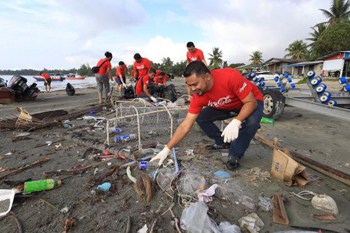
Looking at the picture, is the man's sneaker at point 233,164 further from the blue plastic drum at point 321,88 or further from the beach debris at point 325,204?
the blue plastic drum at point 321,88

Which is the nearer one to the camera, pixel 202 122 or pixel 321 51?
pixel 202 122

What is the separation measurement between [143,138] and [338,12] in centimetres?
4498

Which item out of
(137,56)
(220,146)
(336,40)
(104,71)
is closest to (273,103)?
(220,146)

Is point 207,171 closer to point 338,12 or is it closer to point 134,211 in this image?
point 134,211

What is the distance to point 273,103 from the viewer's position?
520 centimetres

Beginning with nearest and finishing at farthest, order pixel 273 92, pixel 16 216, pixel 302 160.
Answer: pixel 16 216
pixel 302 160
pixel 273 92

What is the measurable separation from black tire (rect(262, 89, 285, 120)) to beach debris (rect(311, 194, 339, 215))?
3418 mm

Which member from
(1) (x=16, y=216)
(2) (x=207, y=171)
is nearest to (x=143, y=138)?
(2) (x=207, y=171)

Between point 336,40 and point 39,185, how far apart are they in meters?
36.4

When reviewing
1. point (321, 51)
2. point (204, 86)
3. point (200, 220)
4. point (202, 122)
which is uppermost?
point (321, 51)

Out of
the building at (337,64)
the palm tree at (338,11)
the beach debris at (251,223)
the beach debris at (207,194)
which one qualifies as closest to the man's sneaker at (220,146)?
the beach debris at (207,194)

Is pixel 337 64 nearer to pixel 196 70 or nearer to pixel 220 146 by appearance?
pixel 220 146

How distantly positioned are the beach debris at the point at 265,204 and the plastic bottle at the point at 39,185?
2.15 meters

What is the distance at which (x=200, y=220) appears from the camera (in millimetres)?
1718
